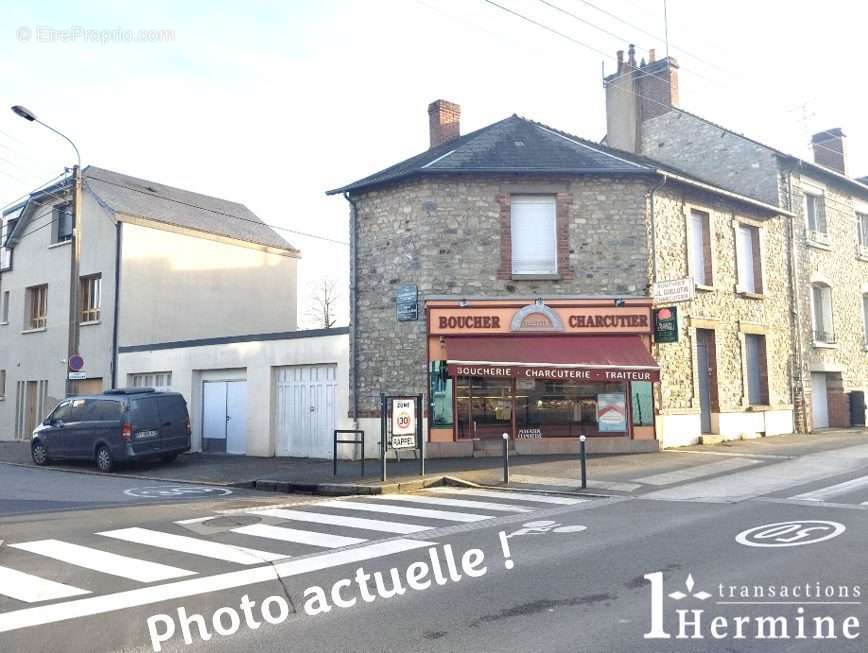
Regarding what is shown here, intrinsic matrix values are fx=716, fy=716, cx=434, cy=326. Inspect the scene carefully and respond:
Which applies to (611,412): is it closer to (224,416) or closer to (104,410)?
(224,416)

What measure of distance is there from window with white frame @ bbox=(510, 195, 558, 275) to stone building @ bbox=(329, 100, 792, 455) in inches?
1.0

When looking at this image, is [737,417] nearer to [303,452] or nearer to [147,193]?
[303,452]

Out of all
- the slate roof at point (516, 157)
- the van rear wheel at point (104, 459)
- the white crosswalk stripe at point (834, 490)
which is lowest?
the white crosswalk stripe at point (834, 490)

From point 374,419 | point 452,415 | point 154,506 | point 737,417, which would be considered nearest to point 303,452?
point 374,419

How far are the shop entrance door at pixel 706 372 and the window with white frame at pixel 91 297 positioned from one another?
1909cm

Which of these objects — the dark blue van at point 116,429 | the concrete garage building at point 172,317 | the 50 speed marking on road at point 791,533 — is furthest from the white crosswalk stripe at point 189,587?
the dark blue van at point 116,429

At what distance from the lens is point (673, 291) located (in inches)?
636

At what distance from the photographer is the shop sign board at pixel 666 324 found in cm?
1633

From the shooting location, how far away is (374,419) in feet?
55.7

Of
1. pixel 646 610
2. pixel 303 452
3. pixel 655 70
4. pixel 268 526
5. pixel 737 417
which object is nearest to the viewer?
pixel 646 610

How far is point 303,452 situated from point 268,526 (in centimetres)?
931

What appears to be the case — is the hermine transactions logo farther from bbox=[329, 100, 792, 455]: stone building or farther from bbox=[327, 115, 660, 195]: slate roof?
bbox=[327, 115, 660, 195]: slate roof

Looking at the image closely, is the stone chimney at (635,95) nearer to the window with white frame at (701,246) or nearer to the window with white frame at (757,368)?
the window with white frame at (701,246)

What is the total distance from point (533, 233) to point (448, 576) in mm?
12004
